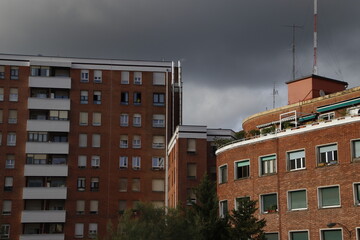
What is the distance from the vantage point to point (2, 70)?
82.1 meters

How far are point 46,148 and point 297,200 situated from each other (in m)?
40.1

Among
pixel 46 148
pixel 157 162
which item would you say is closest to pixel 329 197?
pixel 157 162

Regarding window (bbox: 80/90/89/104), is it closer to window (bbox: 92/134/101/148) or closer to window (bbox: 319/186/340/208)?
window (bbox: 92/134/101/148)

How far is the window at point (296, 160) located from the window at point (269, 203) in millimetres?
2731

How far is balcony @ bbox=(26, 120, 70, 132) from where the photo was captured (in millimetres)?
80750

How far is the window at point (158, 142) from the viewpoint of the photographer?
82375mm

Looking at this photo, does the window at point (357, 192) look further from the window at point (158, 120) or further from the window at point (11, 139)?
the window at point (11, 139)

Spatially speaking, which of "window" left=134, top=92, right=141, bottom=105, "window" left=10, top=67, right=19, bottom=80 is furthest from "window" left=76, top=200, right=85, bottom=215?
"window" left=10, top=67, right=19, bottom=80

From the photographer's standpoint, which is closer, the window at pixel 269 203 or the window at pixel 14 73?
the window at pixel 269 203

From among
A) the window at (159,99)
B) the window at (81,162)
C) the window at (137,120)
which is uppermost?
the window at (159,99)

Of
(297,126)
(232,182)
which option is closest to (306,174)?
(297,126)

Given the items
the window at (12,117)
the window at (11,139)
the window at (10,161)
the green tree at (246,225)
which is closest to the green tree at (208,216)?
the green tree at (246,225)

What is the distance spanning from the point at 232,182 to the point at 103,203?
2860 cm

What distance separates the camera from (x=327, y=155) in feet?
155
